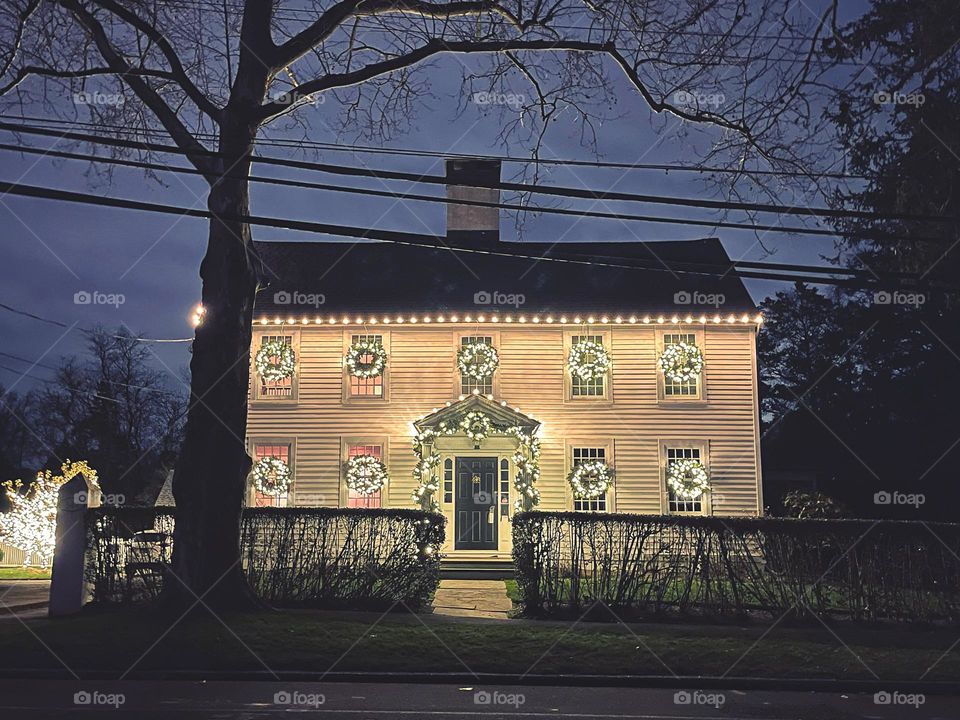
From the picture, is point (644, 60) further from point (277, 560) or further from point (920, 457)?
point (920, 457)

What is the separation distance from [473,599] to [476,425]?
18.8ft

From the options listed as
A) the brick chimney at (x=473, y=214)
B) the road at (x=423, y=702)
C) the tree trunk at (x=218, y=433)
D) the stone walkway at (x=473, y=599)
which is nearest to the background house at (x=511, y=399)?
the brick chimney at (x=473, y=214)

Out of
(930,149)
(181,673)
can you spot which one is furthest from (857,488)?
(181,673)

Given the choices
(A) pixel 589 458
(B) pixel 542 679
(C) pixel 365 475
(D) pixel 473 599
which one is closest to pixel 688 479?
(A) pixel 589 458

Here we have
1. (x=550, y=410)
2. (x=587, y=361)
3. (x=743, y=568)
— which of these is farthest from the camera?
(x=550, y=410)

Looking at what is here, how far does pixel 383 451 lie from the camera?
71.4 ft

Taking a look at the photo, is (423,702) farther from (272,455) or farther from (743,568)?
(272,455)

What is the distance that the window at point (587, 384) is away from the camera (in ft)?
71.7

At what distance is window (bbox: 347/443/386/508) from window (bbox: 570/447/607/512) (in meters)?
4.70

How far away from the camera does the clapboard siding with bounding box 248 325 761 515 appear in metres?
21.5

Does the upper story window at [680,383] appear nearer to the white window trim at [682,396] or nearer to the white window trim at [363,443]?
the white window trim at [682,396]

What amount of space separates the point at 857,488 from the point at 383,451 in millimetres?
18591

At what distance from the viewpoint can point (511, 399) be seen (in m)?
21.8

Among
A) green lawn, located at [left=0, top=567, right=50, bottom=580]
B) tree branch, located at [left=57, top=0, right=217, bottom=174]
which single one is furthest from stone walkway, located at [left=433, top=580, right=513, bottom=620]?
green lawn, located at [left=0, top=567, right=50, bottom=580]
